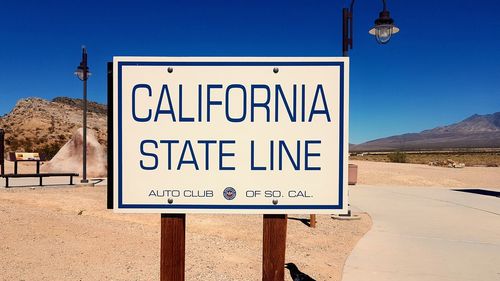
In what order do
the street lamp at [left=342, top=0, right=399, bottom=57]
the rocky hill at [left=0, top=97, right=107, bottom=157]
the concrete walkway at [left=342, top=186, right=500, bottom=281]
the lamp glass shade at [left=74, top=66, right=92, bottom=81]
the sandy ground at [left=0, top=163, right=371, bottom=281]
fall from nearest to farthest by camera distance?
1. the sandy ground at [left=0, top=163, right=371, bottom=281]
2. the concrete walkway at [left=342, top=186, right=500, bottom=281]
3. the street lamp at [left=342, top=0, right=399, bottom=57]
4. the lamp glass shade at [left=74, top=66, right=92, bottom=81]
5. the rocky hill at [left=0, top=97, right=107, bottom=157]

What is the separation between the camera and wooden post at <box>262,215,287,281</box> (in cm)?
181

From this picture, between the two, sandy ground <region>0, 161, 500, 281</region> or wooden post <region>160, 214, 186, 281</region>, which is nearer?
wooden post <region>160, 214, 186, 281</region>

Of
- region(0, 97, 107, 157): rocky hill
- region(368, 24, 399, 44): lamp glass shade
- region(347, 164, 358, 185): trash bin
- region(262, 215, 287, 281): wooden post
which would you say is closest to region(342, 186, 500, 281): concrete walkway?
region(262, 215, 287, 281): wooden post

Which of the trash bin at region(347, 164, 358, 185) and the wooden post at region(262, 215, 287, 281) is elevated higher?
the wooden post at region(262, 215, 287, 281)

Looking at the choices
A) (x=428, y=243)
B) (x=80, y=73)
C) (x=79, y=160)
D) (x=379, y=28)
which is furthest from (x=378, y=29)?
(x=79, y=160)

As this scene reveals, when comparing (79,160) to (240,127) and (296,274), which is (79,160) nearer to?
(296,274)

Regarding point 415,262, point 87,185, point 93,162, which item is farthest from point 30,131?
point 415,262

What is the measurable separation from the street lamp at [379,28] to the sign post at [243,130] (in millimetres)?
6776

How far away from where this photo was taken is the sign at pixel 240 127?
1.80m

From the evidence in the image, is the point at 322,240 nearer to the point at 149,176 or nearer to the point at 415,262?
the point at 415,262

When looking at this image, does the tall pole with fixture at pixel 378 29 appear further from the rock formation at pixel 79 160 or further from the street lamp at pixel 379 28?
the rock formation at pixel 79 160

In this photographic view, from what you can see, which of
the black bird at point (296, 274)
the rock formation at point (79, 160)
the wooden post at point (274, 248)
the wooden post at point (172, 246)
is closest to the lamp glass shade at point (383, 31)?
the black bird at point (296, 274)

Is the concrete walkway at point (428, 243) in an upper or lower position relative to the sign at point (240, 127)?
lower

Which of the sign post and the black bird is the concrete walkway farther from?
the sign post
